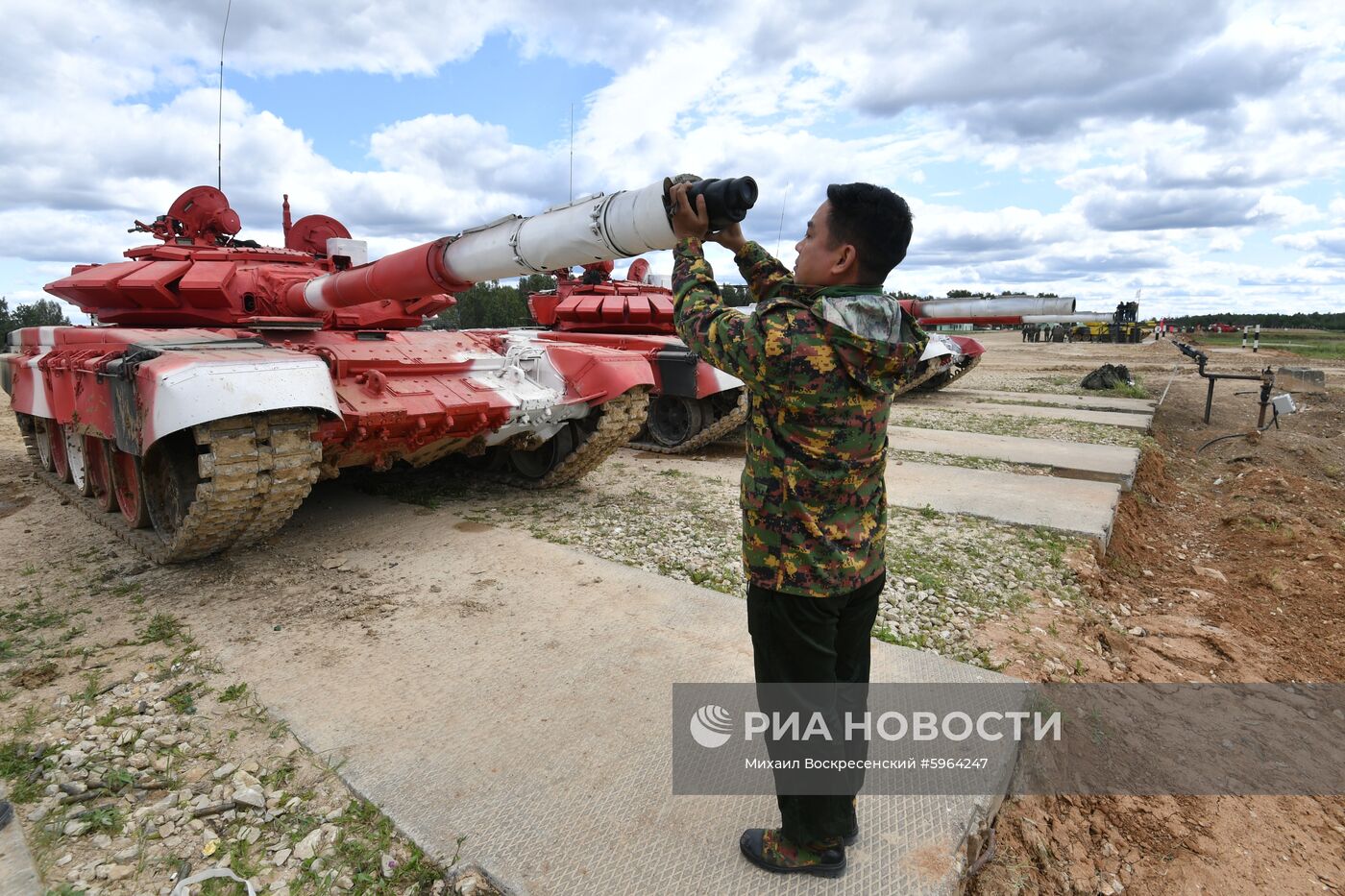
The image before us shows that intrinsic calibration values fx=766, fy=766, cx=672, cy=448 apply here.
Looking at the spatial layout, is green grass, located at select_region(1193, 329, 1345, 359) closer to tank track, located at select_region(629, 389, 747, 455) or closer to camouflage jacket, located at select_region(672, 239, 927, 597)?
tank track, located at select_region(629, 389, 747, 455)

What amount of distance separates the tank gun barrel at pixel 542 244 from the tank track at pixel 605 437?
2375mm

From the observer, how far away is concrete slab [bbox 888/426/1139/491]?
780 centimetres

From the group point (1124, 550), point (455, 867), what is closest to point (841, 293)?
point (455, 867)

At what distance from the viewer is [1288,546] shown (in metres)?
5.45

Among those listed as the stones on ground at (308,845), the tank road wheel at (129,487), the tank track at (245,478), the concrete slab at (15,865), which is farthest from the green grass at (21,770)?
the tank road wheel at (129,487)

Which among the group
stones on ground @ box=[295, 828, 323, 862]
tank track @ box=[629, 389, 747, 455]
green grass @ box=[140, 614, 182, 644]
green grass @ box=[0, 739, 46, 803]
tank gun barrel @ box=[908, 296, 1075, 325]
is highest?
tank gun barrel @ box=[908, 296, 1075, 325]

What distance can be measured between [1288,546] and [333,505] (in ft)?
23.8

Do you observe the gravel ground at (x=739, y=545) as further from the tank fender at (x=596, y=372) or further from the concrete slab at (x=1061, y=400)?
the concrete slab at (x=1061, y=400)

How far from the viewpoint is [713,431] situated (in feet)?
28.8

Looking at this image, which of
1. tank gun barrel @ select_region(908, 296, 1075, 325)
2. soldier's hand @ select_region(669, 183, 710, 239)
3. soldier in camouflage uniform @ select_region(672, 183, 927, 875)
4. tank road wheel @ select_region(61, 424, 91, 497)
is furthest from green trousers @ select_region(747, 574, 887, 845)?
tank gun barrel @ select_region(908, 296, 1075, 325)

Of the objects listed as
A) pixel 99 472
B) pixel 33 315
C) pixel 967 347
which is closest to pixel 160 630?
pixel 99 472

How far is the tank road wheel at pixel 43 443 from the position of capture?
7.00m

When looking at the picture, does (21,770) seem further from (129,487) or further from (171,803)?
(129,487)

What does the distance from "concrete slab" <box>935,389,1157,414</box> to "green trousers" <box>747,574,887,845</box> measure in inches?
501
